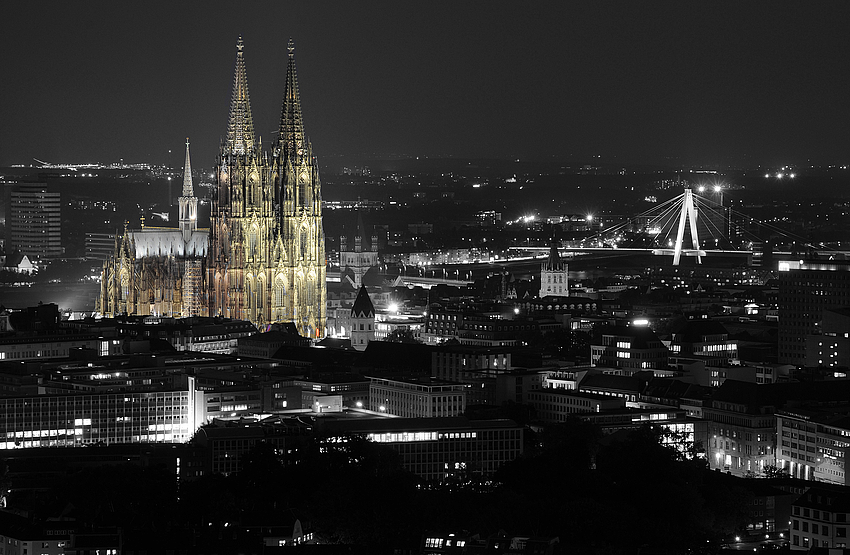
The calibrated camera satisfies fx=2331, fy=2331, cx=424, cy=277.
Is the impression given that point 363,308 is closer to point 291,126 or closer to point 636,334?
point 291,126

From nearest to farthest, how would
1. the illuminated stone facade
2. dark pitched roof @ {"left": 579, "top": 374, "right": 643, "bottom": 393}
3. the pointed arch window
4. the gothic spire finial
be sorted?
dark pitched roof @ {"left": 579, "top": 374, "right": 643, "bottom": 393}
the pointed arch window
the illuminated stone facade
the gothic spire finial

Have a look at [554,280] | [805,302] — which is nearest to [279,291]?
[805,302]

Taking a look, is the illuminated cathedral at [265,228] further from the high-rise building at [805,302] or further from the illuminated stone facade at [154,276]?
the high-rise building at [805,302]

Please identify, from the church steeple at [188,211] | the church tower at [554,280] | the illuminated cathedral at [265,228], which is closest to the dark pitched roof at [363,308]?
the illuminated cathedral at [265,228]

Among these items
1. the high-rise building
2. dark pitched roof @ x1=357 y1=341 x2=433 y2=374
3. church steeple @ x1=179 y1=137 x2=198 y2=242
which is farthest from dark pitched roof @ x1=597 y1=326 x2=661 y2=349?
church steeple @ x1=179 y1=137 x2=198 y2=242

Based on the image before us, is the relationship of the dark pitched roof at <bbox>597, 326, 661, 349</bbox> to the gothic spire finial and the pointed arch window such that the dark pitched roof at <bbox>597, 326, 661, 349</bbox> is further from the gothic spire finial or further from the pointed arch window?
the gothic spire finial

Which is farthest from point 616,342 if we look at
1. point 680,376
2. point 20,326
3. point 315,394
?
point 20,326

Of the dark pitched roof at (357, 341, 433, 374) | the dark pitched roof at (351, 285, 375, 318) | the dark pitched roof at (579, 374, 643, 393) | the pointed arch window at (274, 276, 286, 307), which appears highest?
the pointed arch window at (274, 276, 286, 307)
